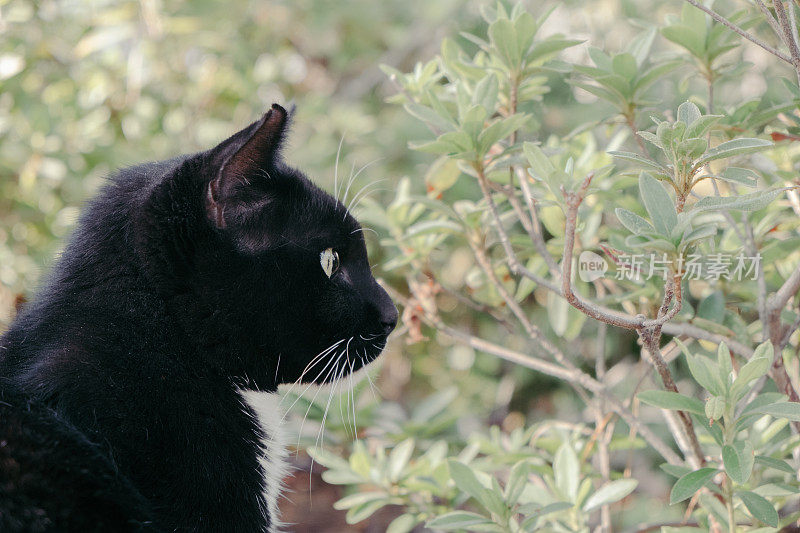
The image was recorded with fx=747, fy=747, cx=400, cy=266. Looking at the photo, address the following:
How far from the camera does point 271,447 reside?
1.02 meters

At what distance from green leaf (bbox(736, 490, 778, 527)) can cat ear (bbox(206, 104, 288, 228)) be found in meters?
0.68

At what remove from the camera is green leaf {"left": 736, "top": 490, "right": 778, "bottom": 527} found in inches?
31.9

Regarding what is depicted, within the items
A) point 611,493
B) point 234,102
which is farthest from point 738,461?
point 234,102

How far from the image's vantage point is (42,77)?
81.8 inches

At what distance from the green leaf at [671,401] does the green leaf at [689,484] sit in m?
0.07

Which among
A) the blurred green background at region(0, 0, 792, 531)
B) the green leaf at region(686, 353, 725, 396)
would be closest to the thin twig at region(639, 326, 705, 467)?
the green leaf at region(686, 353, 725, 396)

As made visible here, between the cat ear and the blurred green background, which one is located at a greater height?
the cat ear

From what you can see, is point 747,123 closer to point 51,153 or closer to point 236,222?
point 236,222

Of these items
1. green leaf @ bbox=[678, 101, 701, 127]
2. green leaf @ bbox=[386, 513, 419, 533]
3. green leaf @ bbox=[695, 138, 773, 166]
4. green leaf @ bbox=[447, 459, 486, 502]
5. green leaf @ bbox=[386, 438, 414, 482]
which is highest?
green leaf @ bbox=[678, 101, 701, 127]

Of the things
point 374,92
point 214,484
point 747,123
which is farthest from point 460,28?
point 214,484

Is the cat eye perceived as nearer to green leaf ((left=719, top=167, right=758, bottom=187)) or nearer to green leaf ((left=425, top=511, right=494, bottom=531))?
green leaf ((left=425, top=511, right=494, bottom=531))

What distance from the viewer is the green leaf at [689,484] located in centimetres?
79

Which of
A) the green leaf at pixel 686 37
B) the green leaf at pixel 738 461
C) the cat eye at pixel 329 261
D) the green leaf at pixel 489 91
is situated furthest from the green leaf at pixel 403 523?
the green leaf at pixel 686 37

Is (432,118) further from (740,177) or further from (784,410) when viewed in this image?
(784,410)
